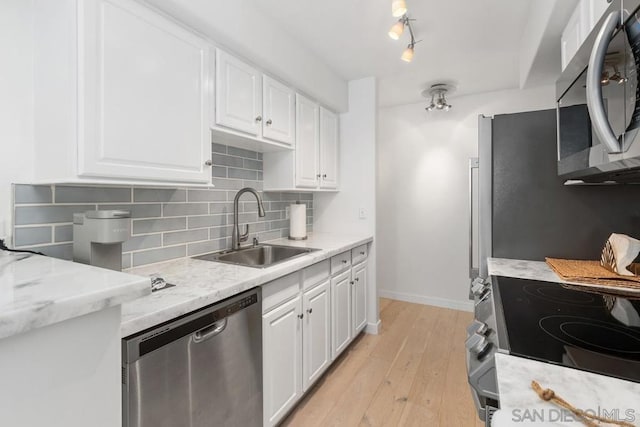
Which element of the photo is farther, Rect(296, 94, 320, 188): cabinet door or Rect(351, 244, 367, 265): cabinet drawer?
Rect(351, 244, 367, 265): cabinet drawer

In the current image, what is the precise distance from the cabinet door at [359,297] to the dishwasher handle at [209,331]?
1.42m

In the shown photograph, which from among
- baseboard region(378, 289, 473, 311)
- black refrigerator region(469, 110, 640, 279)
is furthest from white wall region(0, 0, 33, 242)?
baseboard region(378, 289, 473, 311)

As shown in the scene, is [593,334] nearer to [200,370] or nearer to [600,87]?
[600,87]

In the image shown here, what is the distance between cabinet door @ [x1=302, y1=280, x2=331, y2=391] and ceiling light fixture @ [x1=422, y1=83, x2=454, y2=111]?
7.50 feet

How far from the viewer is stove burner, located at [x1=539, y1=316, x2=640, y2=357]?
66cm

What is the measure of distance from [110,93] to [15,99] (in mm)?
367

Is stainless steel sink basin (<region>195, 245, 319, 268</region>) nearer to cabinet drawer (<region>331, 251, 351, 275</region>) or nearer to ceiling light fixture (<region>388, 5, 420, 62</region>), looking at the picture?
cabinet drawer (<region>331, 251, 351, 275</region>)

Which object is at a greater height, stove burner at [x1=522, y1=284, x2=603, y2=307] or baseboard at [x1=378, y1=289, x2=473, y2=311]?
stove burner at [x1=522, y1=284, x2=603, y2=307]

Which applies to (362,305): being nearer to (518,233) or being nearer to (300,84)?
Answer: (518,233)

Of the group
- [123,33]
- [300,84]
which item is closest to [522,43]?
[300,84]

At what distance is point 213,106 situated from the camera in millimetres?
1553

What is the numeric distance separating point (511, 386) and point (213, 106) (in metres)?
1.61

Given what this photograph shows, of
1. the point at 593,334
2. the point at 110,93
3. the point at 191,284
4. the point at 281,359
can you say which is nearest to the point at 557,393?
the point at 593,334

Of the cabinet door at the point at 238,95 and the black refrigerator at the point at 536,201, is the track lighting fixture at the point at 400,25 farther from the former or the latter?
the cabinet door at the point at 238,95
